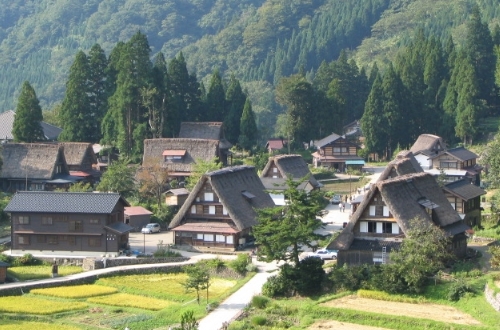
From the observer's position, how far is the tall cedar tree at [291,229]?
→ 43.4m

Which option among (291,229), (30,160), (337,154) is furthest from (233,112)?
(291,229)

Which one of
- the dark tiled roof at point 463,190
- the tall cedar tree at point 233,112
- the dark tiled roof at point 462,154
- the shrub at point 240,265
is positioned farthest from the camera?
the tall cedar tree at point 233,112

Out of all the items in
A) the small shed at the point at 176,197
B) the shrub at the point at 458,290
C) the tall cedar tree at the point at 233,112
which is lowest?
the shrub at the point at 458,290

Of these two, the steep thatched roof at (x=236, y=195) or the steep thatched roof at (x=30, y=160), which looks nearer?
the steep thatched roof at (x=236, y=195)

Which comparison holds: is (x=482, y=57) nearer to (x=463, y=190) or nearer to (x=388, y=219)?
(x=463, y=190)

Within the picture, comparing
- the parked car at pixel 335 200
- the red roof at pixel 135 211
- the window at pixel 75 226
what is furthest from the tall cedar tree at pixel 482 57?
the window at pixel 75 226

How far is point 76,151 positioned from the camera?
68812 millimetres

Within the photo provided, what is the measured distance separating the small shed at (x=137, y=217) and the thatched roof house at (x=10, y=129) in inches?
773

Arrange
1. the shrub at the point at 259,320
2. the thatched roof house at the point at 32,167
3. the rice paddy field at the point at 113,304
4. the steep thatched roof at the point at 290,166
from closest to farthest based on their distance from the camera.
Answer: the shrub at the point at 259,320 → the rice paddy field at the point at 113,304 → the steep thatched roof at the point at 290,166 → the thatched roof house at the point at 32,167

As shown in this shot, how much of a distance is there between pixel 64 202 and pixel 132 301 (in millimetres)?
10184

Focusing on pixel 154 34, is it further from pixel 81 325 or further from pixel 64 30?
pixel 81 325

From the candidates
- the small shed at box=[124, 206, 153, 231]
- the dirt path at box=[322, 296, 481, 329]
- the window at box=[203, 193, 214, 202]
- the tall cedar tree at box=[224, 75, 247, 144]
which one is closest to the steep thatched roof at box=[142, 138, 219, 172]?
the small shed at box=[124, 206, 153, 231]

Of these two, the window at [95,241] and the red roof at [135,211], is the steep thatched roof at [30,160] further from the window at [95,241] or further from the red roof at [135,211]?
the window at [95,241]

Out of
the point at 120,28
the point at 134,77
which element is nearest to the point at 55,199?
the point at 134,77
